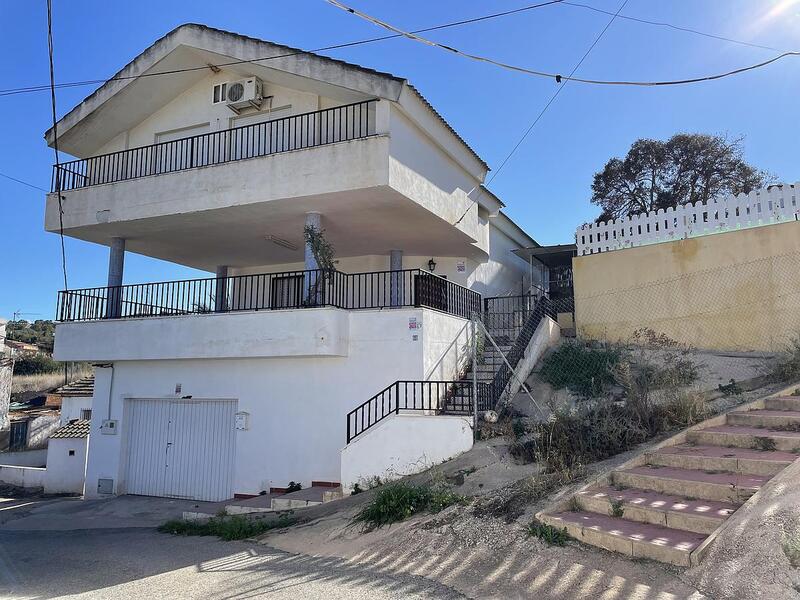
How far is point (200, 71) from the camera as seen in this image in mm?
14211

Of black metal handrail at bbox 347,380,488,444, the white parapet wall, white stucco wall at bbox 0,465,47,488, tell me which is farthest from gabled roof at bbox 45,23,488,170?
white stucco wall at bbox 0,465,47,488

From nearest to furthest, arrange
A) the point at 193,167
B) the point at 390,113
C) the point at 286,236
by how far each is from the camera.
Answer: the point at 390,113 < the point at 193,167 < the point at 286,236

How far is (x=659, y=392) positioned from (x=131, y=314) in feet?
42.0

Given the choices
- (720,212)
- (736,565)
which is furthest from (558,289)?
(736,565)

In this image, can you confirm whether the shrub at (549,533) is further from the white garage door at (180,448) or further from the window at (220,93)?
the window at (220,93)

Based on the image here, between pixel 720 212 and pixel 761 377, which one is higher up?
pixel 720 212

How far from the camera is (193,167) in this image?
12.8m

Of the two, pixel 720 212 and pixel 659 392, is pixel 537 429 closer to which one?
pixel 659 392

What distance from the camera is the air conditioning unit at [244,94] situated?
13.4 m

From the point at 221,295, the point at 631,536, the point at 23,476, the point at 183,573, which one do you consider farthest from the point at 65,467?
the point at 631,536

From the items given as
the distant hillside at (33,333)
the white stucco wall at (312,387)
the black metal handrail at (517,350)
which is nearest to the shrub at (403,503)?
the black metal handrail at (517,350)

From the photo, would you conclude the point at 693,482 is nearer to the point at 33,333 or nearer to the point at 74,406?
the point at 74,406

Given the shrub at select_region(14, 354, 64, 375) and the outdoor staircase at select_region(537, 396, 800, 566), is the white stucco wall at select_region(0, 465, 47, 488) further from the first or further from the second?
the shrub at select_region(14, 354, 64, 375)

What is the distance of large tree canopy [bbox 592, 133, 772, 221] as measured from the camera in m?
18.6
